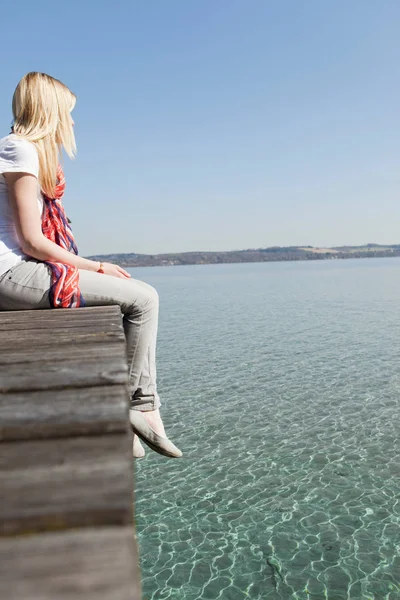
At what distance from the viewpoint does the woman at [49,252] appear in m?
2.80

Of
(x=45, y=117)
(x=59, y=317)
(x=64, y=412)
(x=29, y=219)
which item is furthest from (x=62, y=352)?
(x=45, y=117)

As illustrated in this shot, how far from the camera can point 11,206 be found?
2.86 meters

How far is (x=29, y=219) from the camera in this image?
2811 mm

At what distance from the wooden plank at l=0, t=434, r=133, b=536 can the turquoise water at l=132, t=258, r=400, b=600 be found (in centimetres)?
491

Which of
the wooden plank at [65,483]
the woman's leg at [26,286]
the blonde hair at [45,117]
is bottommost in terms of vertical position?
the wooden plank at [65,483]

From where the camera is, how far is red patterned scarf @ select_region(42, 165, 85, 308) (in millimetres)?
2807

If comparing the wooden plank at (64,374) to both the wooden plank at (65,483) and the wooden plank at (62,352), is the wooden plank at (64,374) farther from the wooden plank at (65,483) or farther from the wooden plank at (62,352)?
the wooden plank at (65,483)

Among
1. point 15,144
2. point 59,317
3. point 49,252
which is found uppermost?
point 15,144

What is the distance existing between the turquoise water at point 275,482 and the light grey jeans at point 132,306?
3228mm

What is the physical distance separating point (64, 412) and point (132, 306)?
1899mm

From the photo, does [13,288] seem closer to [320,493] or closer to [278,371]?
[320,493]

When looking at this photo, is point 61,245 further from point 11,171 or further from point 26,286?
point 11,171

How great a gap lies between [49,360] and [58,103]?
1.92m

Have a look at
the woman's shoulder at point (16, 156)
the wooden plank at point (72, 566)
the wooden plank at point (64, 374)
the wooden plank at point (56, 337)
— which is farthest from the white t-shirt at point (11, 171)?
the wooden plank at point (72, 566)
